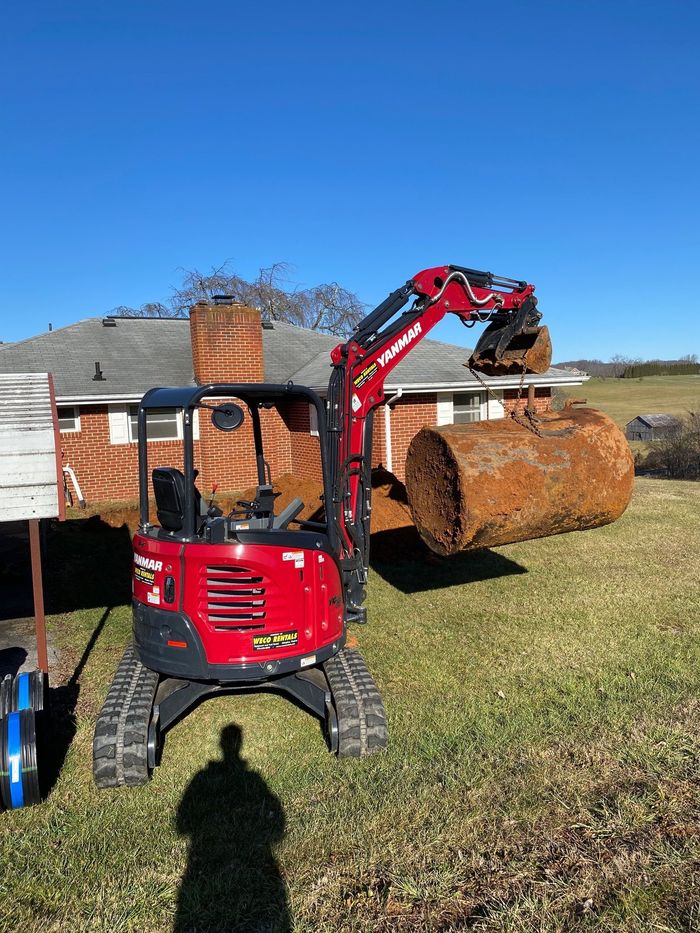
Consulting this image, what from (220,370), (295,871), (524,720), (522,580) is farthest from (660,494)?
(295,871)

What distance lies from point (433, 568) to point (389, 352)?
16.6 ft

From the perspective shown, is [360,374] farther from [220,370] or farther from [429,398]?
[220,370]

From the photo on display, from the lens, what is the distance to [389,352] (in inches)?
247

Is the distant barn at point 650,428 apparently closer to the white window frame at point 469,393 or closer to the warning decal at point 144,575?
the white window frame at point 469,393

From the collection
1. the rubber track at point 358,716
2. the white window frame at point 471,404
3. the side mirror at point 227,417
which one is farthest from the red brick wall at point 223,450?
the side mirror at point 227,417

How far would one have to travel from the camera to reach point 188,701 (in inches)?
207

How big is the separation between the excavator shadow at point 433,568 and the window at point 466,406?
5559mm

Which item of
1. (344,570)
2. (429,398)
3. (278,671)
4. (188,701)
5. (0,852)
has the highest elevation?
(429,398)

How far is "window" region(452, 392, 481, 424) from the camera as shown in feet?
53.7

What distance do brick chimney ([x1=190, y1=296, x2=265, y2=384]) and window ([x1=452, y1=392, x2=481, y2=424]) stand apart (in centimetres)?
486

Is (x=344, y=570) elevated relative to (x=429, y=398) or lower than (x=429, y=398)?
lower

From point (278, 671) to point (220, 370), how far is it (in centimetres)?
1255

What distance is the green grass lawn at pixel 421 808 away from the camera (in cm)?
362

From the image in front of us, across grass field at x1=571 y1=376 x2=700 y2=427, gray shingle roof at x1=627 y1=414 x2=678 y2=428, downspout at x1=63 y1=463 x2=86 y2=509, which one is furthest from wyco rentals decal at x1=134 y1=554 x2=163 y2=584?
grass field at x1=571 y1=376 x2=700 y2=427
